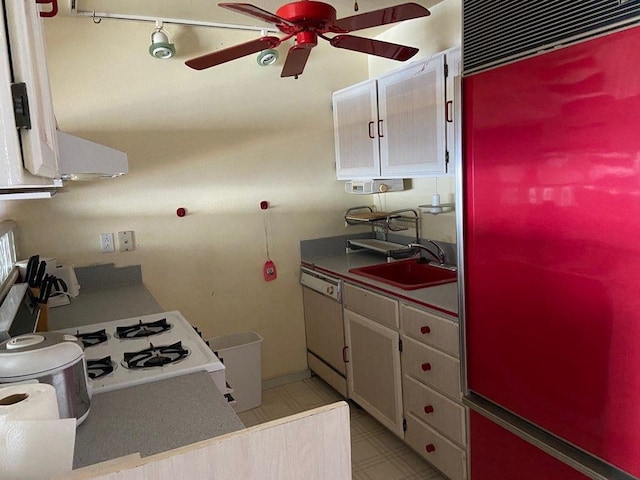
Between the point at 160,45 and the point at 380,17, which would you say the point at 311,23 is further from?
the point at 160,45

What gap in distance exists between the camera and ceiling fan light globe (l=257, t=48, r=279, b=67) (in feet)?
9.75

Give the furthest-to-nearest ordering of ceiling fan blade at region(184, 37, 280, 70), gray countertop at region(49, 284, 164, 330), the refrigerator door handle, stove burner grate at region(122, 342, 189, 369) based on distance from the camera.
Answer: gray countertop at region(49, 284, 164, 330) < ceiling fan blade at region(184, 37, 280, 70) < stove burner grate at region(122, 342, 189, 369) < the refrigerator door handle

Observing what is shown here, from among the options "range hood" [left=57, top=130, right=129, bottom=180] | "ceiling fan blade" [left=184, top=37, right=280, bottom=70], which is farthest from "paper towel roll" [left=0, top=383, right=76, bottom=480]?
"ceiling fan blade" [left=184, top=37, right=280, bottom=70]

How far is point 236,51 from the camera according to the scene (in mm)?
1839

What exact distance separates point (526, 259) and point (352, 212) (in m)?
2.08

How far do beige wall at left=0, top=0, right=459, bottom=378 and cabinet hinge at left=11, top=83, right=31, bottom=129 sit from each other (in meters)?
2.32

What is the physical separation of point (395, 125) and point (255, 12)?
4.42 feet

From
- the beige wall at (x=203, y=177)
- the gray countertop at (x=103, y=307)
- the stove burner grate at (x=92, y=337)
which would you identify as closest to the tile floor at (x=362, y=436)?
the beige wall at (x=203, y=177)

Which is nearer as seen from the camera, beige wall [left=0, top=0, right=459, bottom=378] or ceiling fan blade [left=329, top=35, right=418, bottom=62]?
ceiling fan blade [left=329, top=35, right=418, bottom=62]

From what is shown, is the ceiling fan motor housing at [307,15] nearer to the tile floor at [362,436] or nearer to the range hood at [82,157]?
the range hood at [82,157]

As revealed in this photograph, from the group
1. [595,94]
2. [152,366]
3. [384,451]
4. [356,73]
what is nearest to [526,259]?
[595,94]

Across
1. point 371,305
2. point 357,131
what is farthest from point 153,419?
point 357,131

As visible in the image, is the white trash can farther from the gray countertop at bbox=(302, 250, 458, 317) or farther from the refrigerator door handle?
the refrigerator door handle

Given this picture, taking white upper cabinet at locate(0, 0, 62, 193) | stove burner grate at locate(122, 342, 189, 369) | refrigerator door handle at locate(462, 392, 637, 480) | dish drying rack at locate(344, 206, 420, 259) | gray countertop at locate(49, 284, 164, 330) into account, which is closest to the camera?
white upper cabinet at locate(0, 0, 62, 193)
